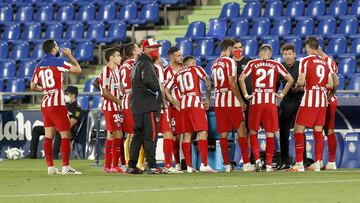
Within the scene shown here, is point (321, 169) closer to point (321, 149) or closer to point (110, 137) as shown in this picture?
point (321, 149)

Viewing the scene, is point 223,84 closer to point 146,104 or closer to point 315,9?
point 146,104

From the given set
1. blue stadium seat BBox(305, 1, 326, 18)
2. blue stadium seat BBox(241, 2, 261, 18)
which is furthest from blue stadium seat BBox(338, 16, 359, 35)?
blue stadium seat BBox(241, 2, 261, 18)

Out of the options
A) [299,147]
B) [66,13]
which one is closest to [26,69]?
[66,13]

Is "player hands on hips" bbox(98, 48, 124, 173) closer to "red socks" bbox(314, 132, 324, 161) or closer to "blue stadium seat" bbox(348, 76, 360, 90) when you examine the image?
"red socks" bbox(314, 132, 324, 161)

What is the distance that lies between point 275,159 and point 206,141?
5.16ft

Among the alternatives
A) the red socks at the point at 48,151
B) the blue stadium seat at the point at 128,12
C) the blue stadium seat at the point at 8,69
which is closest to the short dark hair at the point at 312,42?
the red socks at the point at 48,151

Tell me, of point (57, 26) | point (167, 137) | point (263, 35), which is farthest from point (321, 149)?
point (57, 26)

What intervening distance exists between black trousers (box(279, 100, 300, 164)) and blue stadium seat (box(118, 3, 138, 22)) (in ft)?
37.4

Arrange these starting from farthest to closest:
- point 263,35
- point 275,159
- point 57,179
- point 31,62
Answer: point 31,62 → point 263,35 → point 275,159 → point 57,179

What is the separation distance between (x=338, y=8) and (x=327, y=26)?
33.6 inches

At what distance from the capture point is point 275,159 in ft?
63.0

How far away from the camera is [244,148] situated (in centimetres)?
1816

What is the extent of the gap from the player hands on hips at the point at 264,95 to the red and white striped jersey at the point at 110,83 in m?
1.90

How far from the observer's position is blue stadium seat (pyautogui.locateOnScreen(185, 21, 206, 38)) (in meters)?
28.1
